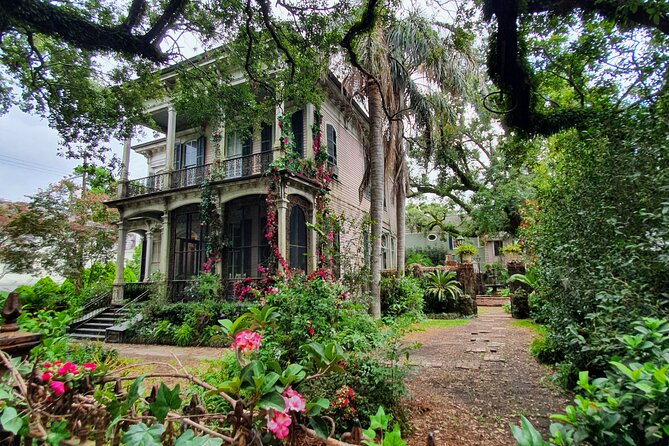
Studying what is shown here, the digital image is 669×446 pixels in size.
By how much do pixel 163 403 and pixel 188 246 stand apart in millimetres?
12929

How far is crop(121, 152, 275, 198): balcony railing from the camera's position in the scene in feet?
35.7

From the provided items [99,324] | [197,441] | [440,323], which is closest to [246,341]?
[197,441]

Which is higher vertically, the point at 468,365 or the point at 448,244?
the point at 448,244

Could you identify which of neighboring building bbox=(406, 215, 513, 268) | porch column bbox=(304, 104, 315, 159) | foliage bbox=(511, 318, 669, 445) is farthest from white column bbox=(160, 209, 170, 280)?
neighboring building bbox=(406, 215, 513, 268)

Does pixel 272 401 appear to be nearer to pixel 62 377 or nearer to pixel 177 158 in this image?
pixel 62 377

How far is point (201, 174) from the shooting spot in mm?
12414

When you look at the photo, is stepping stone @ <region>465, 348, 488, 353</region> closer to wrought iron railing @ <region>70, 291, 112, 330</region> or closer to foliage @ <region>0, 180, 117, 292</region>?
wrought iron railing @ <region>70, 291, 112, 330</region>

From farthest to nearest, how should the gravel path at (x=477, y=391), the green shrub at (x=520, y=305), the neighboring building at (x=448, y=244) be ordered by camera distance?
the neighboring building at (x=448, y=244) → the green shrub at (x=520, y=305) → the gravel path at (x=477, y=391)

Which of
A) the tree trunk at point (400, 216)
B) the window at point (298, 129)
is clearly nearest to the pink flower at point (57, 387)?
the tree trunk at point (400, 216)

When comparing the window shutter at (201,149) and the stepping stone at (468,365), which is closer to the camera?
the stepping stone at (468,365)

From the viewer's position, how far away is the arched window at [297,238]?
10781mm

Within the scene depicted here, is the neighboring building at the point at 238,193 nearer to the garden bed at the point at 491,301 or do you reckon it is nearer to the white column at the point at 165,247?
the white column at the point at 165,247

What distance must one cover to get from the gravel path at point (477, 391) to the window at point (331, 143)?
26.4ft

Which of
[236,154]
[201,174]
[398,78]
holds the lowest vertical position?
[201,174]
